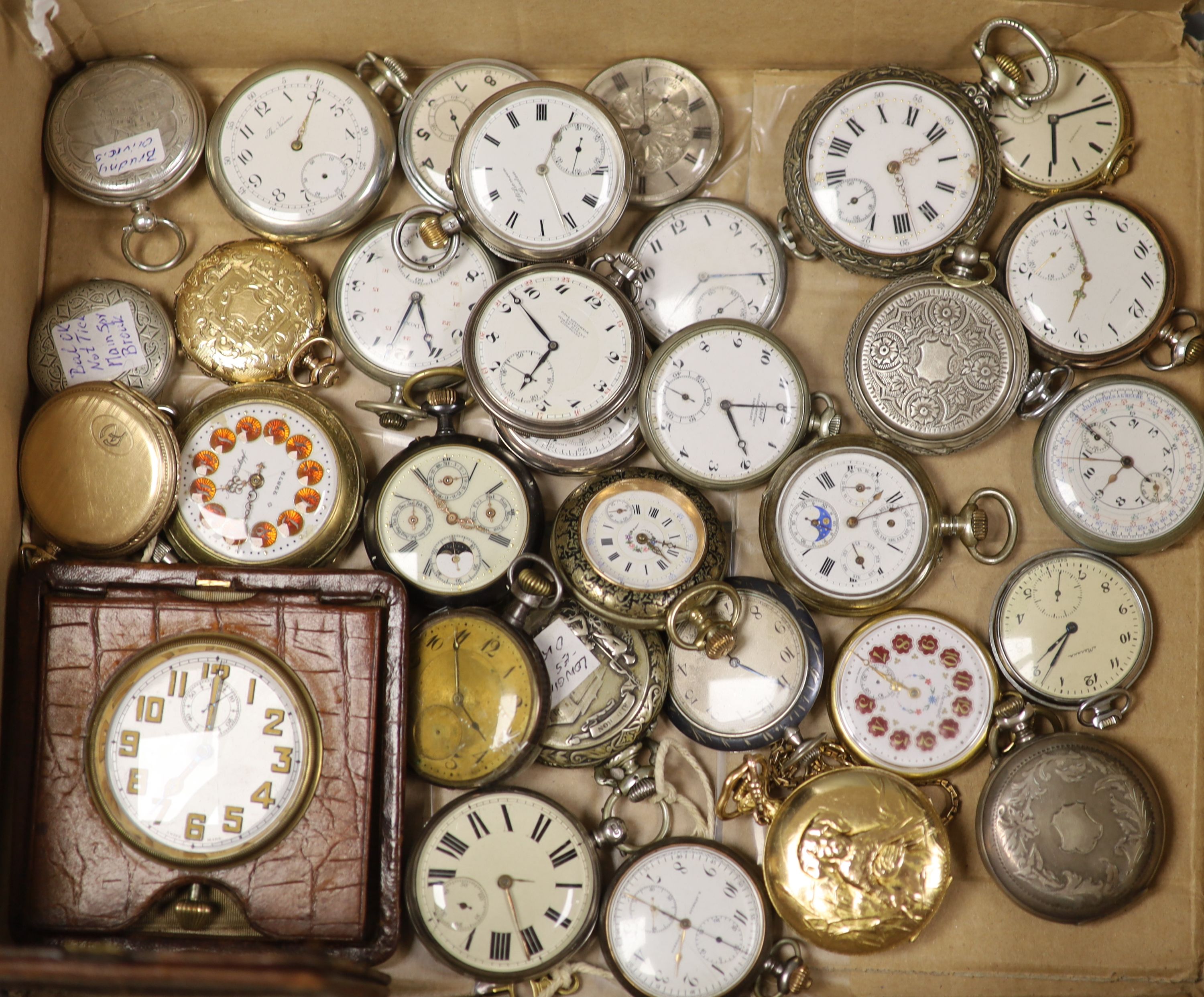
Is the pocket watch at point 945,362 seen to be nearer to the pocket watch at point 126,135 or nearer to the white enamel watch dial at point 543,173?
the white enamel watch dial at point 543,173

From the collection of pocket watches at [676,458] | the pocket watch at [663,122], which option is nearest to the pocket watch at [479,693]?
→ the collection of pocket watches at [676,458]

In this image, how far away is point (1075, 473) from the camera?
2.68m

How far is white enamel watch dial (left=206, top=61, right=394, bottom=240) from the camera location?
2754 millimetres

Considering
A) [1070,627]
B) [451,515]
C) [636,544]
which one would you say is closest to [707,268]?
[636,544]

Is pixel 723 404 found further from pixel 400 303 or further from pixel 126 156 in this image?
pixel 126 156

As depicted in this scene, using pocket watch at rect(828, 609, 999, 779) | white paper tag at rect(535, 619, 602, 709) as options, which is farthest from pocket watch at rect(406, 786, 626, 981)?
pocket watch at rect(828, 609, 999, 779)

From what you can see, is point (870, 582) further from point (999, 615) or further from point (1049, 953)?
point (1049, 953)

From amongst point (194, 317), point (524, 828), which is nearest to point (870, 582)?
point (524, 828)

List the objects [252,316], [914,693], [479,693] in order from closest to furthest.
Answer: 1. [479,693]
2. [914,693]
3. [252,316]

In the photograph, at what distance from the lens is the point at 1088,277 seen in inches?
107

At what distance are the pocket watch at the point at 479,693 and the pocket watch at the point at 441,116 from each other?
3.46 ft

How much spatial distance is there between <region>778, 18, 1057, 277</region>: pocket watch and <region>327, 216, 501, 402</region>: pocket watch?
89 centimetres

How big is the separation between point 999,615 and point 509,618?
124 cm

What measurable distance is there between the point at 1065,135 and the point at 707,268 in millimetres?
1015
